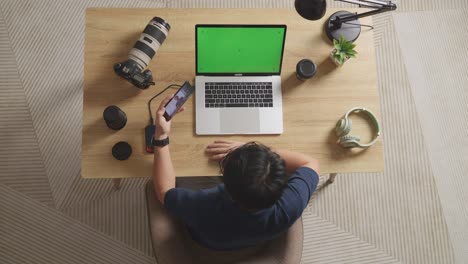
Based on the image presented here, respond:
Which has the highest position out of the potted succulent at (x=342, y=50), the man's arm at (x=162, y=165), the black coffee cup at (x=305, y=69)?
the potted succulent at (x=342, y=50)

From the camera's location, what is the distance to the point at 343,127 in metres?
1.62

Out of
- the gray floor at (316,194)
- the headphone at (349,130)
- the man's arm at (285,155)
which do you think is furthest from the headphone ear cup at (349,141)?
the gray floor at (316,194)

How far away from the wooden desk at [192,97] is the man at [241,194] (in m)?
0.08

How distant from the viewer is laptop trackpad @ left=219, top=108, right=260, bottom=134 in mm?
1657

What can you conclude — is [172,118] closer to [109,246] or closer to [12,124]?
[109,246]

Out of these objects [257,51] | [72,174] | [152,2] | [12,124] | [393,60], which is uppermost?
[257,51]

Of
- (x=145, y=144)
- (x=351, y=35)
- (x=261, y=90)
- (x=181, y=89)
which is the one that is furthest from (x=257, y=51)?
(x=145, y=144)

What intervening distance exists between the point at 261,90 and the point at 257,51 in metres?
0.17

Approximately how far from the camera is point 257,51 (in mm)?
1591

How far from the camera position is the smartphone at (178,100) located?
159 centimetres

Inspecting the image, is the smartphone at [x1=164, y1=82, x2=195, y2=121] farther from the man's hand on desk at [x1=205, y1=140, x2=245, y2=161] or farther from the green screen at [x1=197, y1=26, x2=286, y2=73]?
the man's hand on desk at [x1=205, y1=140, x2=245, y2=161]

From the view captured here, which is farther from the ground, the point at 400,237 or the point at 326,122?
the point at 326,122

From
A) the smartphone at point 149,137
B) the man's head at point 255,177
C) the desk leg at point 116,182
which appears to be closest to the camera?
the man's head at point 255,177

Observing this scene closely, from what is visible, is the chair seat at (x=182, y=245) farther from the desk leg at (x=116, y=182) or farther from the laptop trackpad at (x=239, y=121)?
the desk leg at (x=116, y=182)
